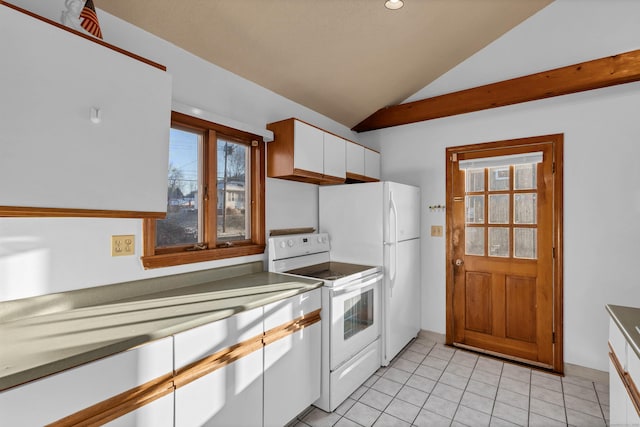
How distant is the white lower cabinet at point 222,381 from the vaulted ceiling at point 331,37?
166 cm

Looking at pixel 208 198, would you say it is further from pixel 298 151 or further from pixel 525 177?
pixel 525 177

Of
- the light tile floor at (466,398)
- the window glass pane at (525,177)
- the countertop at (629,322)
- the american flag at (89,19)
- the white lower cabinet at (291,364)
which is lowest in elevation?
the light tile floor at (466,398)

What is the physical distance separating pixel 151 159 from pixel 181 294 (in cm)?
77

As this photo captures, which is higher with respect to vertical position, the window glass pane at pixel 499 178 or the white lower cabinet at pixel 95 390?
the window glass pane at pixel 499 178

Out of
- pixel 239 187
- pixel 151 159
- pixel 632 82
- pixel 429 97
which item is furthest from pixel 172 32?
pixel 632 82

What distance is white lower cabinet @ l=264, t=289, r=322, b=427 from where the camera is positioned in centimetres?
176

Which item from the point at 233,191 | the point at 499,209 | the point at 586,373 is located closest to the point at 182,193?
the point at 233,191

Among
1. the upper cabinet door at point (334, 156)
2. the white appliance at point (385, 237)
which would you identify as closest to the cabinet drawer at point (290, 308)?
the white appliance at point (385, 237)

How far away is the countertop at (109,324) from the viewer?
980 millimetres

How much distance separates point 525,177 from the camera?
2.88 metres

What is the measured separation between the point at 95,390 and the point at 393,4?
2.49 m

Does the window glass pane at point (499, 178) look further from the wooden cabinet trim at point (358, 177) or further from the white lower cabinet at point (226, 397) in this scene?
the white lower cabinet at point (226, 397)

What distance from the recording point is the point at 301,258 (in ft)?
8.80

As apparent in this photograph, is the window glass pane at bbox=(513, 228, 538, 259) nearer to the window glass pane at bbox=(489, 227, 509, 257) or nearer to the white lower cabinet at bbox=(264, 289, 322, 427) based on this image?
the window glass pane at bbox=(489, 227, 509, 257)
